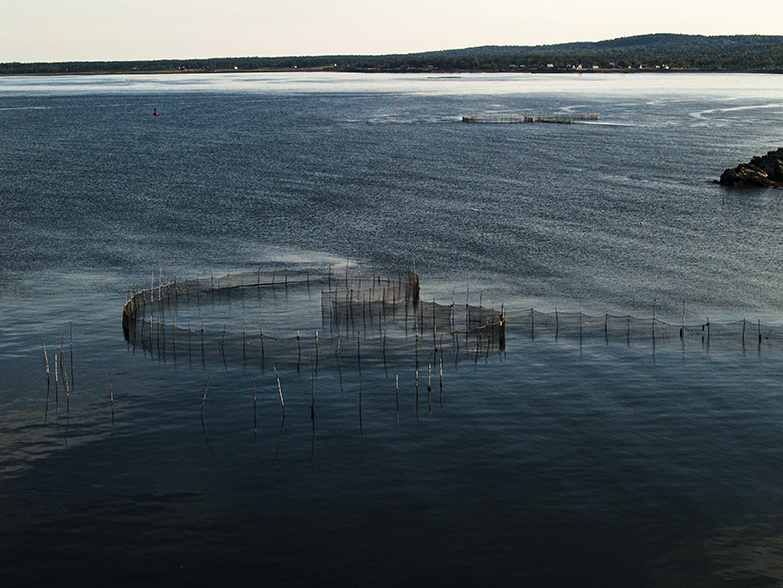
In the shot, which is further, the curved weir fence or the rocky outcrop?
the rocky outcrop

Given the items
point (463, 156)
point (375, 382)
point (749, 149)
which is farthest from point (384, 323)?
point (749, 149)

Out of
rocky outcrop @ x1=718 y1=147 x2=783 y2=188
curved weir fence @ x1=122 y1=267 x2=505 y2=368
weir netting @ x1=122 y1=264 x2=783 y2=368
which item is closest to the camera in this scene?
curved weir fence @ x1=122 y1=267 x2=505 y2=368

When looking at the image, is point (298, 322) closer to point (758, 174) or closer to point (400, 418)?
point (400, 418)

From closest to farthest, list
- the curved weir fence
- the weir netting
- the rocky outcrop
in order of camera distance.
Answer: the curved weir fence < the weir netting < the rocky outcrop

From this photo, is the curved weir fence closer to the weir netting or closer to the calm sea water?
the weir netting

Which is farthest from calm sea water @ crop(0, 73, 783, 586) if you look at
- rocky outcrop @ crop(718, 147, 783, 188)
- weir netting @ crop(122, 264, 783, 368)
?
rocky outcrop @ crop(718, 147, 783, 188)

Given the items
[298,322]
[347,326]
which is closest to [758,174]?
[347,326]
